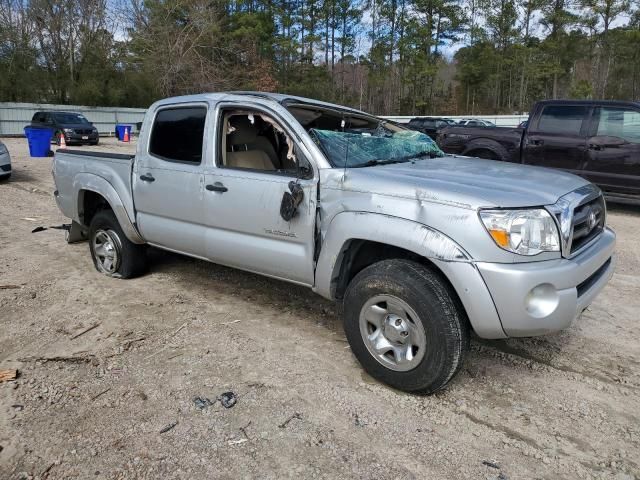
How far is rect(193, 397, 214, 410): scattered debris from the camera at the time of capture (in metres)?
2.89

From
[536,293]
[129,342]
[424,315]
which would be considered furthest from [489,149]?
[129,342]

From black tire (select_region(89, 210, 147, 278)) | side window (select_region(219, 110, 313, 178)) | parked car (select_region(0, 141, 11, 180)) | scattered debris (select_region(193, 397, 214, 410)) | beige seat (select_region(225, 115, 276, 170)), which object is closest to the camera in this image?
scattered debris (select_region(193, 397, 214, 410))

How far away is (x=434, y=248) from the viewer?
2754mm

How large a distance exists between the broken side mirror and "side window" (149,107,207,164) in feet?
3.36

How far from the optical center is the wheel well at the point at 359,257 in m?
3.14

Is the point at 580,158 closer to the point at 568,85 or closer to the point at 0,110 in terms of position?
the point at 0,110

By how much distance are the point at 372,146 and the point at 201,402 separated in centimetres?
217

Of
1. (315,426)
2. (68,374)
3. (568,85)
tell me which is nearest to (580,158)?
(315,426)

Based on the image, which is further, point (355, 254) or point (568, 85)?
point (568, 85)

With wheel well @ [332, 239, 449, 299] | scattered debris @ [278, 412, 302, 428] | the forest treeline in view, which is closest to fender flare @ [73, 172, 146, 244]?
wheel well @ [332, 239, 449, 299]

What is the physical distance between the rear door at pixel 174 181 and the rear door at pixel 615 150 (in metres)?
6.97

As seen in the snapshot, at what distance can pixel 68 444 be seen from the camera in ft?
8.41

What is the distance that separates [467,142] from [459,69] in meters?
45.1

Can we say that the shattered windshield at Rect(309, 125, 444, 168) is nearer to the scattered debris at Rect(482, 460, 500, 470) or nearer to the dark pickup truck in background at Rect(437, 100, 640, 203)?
the scattered debris at Rect(482, 460, 500, 470)
